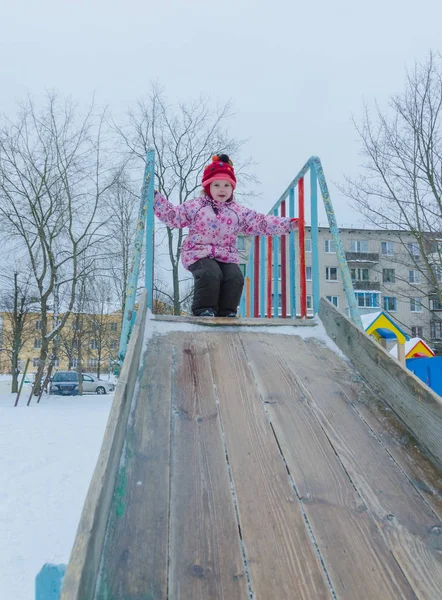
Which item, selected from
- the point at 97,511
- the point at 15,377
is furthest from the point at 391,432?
the point at 15,377

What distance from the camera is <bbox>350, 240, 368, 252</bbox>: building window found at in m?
38.3

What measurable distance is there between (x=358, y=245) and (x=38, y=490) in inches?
1439

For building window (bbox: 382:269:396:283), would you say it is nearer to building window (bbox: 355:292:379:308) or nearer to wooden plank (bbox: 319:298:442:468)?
wooden plank (bbox: 319:298:442:468)

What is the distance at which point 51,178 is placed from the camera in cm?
1673

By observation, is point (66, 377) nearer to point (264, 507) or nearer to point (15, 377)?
point (15, 377)

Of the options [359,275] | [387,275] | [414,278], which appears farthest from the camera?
[359,275]

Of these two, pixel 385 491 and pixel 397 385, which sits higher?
pixel 397 385

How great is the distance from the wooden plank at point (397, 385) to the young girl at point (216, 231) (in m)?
1.02

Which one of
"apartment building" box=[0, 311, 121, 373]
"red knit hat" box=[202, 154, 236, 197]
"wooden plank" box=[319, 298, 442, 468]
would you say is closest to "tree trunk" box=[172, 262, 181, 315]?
"apartment building" box=[0, 311, 121, 373]

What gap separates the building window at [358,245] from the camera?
126 ft

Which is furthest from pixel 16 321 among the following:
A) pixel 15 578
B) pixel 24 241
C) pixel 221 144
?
pixel 15 578

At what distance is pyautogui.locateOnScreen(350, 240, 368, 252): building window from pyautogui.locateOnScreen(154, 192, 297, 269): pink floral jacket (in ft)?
119

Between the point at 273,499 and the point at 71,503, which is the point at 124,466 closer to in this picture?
the point at 273,499

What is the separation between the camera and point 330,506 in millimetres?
1369
